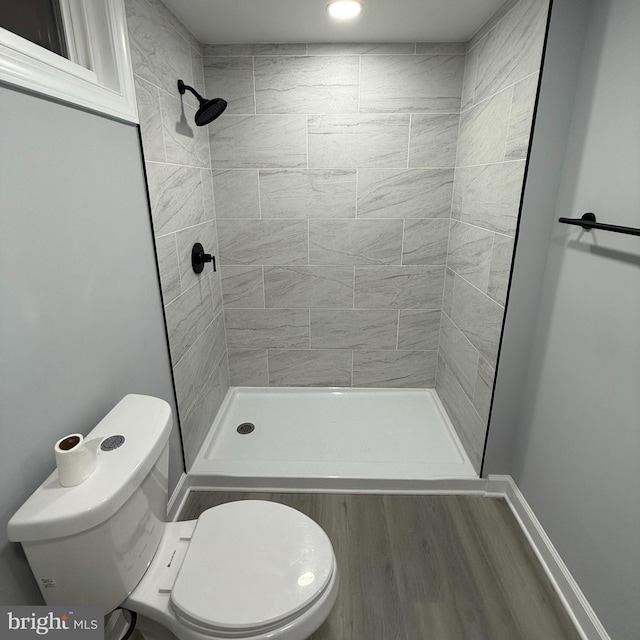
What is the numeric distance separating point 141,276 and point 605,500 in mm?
1666

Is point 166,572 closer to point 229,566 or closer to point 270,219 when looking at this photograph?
point 229,566

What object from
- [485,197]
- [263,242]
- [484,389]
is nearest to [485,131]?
[485,197]

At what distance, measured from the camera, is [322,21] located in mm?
1738

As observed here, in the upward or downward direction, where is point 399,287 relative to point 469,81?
downward

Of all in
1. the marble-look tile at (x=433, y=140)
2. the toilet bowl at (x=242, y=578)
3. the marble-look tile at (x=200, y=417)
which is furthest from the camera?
the marble-look tile at (x=433, y=140)

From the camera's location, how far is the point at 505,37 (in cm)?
159

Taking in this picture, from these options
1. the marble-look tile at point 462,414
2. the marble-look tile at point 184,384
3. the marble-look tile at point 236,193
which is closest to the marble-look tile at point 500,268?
the marble-look tile at point 462,414

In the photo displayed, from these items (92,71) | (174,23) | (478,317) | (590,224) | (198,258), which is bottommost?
(478,317)

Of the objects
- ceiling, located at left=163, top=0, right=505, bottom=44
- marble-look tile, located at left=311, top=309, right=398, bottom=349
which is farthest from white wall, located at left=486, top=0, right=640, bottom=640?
marble-look tile, located at left=311, top=309, right=398, bottom=349

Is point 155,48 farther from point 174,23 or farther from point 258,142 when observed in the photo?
point 258,142

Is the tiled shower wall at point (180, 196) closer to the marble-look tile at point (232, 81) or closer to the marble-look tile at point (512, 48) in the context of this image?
the marble-look tile at point (232, 81)

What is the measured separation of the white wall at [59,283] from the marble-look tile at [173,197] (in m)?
0.09

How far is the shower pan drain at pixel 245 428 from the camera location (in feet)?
7.44

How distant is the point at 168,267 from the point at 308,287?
989 mm
